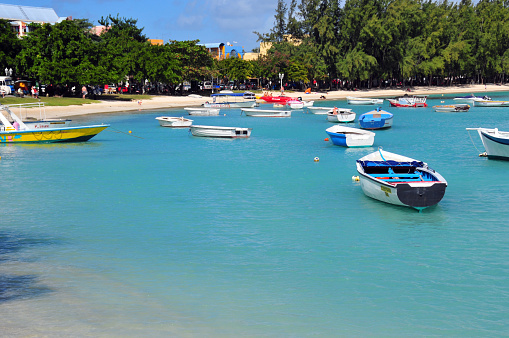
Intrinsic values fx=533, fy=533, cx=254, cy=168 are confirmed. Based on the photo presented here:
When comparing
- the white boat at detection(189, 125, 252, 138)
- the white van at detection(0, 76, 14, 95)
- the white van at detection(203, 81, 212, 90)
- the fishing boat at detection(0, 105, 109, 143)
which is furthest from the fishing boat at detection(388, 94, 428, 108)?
the white van at detection(0, 76, 14, 95)

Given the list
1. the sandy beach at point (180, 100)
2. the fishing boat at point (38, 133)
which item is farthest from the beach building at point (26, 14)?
the fishing boat at point (38, 133)

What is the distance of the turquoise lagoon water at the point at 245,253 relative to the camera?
42.6 ft

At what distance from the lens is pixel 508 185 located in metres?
28.6

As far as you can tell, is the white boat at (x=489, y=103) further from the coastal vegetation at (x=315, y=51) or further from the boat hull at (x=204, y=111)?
the boat hull at (x=204, y=111)

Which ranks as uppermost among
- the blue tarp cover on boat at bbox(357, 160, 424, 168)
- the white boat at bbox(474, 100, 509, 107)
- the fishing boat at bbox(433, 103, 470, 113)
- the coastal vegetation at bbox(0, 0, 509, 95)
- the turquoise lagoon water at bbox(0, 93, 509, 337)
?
the coastal vegetation at bbox(0, 0, 509, 95)

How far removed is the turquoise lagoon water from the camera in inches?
511

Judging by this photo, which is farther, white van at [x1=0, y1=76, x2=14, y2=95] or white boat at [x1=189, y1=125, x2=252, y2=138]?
white van at [x1=0, y1=76, x2=14, y2=95]

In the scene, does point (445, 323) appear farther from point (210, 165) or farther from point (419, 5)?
point (419, 5)

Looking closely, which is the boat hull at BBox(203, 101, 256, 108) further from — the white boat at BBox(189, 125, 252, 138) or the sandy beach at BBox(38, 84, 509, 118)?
the white boat at BBox(189, 125, 252, 138)

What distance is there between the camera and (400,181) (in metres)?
24.3

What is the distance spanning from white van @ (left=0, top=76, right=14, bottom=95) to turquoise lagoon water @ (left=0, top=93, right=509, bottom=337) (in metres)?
49.5

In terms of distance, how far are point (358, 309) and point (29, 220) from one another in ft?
48.8

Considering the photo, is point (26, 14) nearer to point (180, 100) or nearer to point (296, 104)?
point (180, 100)

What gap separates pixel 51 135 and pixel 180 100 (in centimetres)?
5965
